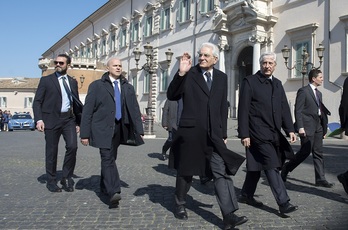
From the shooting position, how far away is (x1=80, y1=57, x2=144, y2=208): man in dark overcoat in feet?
15.6

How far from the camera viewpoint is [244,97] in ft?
15.0

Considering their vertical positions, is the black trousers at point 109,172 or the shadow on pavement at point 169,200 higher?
Answer: the black trousers at point 109,172

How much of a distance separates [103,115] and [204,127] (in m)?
1.46

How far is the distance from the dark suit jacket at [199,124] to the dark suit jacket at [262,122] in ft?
1.62

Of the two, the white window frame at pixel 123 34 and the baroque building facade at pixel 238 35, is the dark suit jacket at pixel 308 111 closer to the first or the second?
the baroque building facade at pixel 238 35

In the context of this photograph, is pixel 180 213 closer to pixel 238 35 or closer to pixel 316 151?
pixel 316 151

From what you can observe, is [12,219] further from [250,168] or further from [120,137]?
[250,168]

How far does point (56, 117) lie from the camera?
18.7 feet

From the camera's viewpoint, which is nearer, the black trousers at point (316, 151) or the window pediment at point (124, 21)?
the black trousers at point (316, 151)

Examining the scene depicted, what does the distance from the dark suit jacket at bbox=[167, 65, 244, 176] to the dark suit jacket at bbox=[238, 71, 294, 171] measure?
0.49m

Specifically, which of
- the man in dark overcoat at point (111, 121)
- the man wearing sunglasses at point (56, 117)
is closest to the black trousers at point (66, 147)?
the man wearing sunglasses at point (56, 117)

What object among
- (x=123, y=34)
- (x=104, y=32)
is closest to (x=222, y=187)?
(x=123, y=34)

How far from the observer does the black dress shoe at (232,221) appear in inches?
147

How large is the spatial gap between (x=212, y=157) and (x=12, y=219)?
89.6 inches
